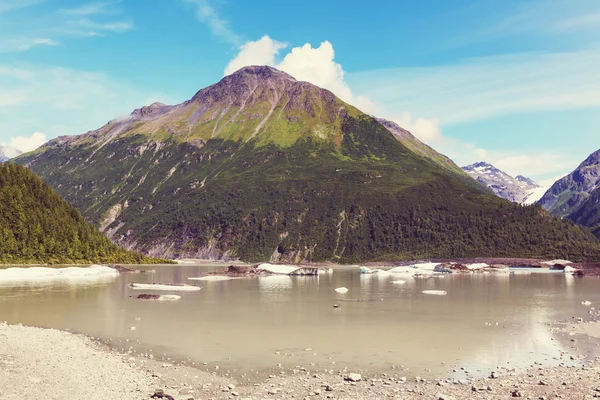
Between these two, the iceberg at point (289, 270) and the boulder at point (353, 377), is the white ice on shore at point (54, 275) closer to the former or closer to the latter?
the iceberg at point (289, 270)

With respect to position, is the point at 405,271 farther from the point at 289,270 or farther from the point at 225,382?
the point at 225,382

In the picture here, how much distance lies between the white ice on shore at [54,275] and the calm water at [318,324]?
23.2 meters

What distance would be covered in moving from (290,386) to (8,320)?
126ft

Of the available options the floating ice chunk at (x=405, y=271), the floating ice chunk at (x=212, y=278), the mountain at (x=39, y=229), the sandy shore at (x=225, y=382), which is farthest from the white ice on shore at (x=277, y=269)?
the sandy shore at (x=225, y=382)

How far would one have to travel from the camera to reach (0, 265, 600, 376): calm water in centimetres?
3709

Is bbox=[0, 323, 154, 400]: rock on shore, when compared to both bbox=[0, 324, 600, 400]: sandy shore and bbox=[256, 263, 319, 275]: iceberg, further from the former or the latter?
bbox=[256, 263, 319, 275]: iceberg

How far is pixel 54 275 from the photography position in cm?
12331

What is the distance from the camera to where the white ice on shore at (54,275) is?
10875 centimetres

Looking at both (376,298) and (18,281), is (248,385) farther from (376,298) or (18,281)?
(18,281)

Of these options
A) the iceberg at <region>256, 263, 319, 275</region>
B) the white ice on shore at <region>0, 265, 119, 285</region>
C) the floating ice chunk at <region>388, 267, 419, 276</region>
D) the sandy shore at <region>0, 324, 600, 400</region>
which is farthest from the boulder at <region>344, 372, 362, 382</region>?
the floating ice chunk at <region>388, 267, 419, 276</region>

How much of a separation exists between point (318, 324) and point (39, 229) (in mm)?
121425

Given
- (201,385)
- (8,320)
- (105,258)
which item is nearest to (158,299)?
(8,320)

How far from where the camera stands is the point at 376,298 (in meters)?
81.6

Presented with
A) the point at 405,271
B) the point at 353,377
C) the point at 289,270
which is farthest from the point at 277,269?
the point at 353,377
